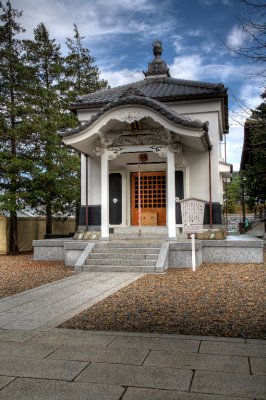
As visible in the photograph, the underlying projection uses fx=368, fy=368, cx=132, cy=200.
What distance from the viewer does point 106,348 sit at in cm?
406

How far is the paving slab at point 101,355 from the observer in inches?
145

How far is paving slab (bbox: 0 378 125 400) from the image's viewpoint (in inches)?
115

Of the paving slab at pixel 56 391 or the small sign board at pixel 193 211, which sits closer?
the paving slab at pixel 56 391

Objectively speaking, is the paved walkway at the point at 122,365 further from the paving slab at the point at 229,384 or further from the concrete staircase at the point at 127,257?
the concrete staircase at the point at 127,257

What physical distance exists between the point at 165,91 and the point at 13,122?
7.00 m

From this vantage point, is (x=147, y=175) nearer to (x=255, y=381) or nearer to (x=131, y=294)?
(x=131, y=294)

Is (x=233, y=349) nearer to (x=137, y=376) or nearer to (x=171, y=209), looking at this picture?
(x=137, y=376)

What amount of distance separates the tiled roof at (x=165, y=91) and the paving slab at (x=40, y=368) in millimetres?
11326

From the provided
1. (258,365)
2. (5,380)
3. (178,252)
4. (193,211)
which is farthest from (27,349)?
(178,252)

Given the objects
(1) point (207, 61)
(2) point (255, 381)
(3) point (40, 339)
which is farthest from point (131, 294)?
(1) point (207, 61)

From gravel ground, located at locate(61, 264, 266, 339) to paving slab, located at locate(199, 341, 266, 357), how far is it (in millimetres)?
439

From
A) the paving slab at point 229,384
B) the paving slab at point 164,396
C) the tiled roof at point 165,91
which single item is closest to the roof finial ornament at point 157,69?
the tiled roof at point 165,91

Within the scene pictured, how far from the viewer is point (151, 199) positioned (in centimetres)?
1505

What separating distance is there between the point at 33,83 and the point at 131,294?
42.6 ft
